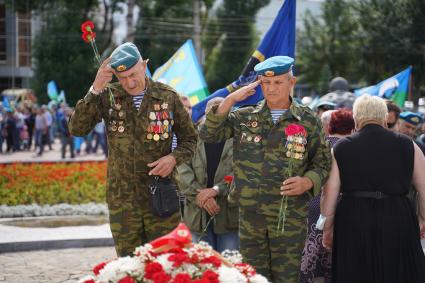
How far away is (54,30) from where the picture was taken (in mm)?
44062

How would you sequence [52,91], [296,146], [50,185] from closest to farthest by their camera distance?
1. [296,146]
2. [50,185]
3. [52,91]

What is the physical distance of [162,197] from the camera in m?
5.36

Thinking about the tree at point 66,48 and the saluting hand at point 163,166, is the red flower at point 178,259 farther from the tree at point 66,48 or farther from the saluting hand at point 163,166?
the tree at point 66,48

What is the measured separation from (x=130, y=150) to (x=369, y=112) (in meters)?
1.77

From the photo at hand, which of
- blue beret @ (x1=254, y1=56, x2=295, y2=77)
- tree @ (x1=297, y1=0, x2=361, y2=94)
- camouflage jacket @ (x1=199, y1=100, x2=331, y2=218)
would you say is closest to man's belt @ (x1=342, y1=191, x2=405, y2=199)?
camouflage jacket @ (x1=199, y1=100, x2=331, y2=218)

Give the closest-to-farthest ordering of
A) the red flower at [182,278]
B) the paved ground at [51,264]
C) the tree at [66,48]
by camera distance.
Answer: the red flower at [182,278], the paved ground at [51,264], the tree at [66,48]

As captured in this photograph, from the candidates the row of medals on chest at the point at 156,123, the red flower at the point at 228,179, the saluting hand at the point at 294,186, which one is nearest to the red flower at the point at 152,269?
the saluting hand at the point at 294,186

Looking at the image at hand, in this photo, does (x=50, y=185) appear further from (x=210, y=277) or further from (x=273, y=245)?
(x=210, y=277)

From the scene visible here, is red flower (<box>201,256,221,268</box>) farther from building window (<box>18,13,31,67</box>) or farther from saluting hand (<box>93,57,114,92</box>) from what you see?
building window (<box>18,13,31,67</box>)

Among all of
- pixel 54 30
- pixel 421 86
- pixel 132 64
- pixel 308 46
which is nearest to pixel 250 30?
pixel 308 46

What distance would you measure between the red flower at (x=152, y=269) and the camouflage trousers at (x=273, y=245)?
7.01ft

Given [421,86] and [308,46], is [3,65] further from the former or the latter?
[421,86]

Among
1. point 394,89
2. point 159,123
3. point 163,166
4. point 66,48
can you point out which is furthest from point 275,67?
point 66,48

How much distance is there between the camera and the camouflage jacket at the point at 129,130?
5453mm
